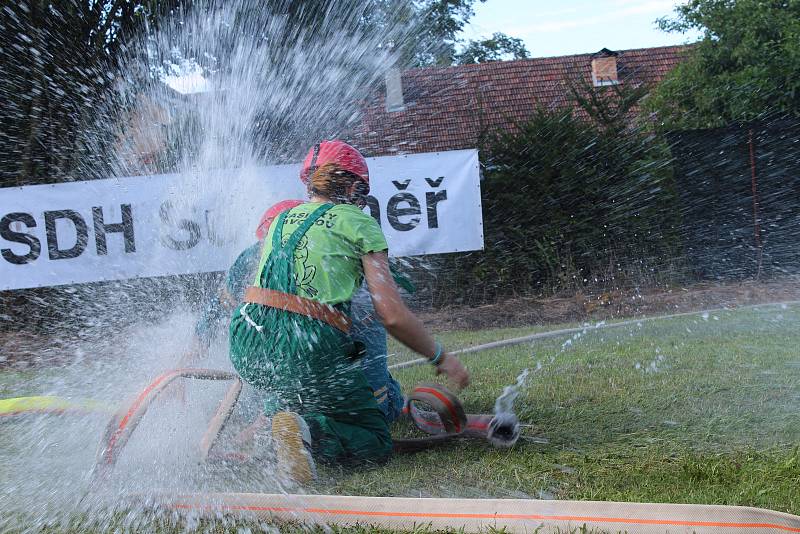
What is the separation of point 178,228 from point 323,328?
6188 millimetres

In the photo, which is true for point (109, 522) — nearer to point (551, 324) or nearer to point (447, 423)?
point (447, 423)

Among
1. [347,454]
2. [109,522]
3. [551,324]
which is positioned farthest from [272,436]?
[551,324]

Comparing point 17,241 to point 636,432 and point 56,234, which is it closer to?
point 56,234

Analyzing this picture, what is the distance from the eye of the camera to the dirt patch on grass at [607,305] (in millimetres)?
9125

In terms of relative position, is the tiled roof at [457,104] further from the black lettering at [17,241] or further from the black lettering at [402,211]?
the black lettering at [17,241]

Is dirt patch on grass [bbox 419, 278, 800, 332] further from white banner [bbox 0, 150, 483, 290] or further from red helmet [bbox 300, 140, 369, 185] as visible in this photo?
→ red helmet [bbox 300, 140, 369, 185]

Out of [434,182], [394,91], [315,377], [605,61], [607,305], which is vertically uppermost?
[605,61]

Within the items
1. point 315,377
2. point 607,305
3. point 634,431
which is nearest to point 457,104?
point 607,305

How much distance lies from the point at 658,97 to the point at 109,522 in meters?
11.2

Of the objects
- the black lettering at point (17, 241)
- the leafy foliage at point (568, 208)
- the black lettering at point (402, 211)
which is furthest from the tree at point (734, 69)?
the black lettering at point (17, 241)

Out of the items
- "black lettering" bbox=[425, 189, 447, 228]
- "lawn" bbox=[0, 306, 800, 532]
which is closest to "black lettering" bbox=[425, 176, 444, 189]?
"black lettering" bbox=[425, 189, 447, 228]

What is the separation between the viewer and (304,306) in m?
3.44

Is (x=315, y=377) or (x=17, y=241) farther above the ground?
(x=17, y=241)

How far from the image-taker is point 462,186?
9.54 m
